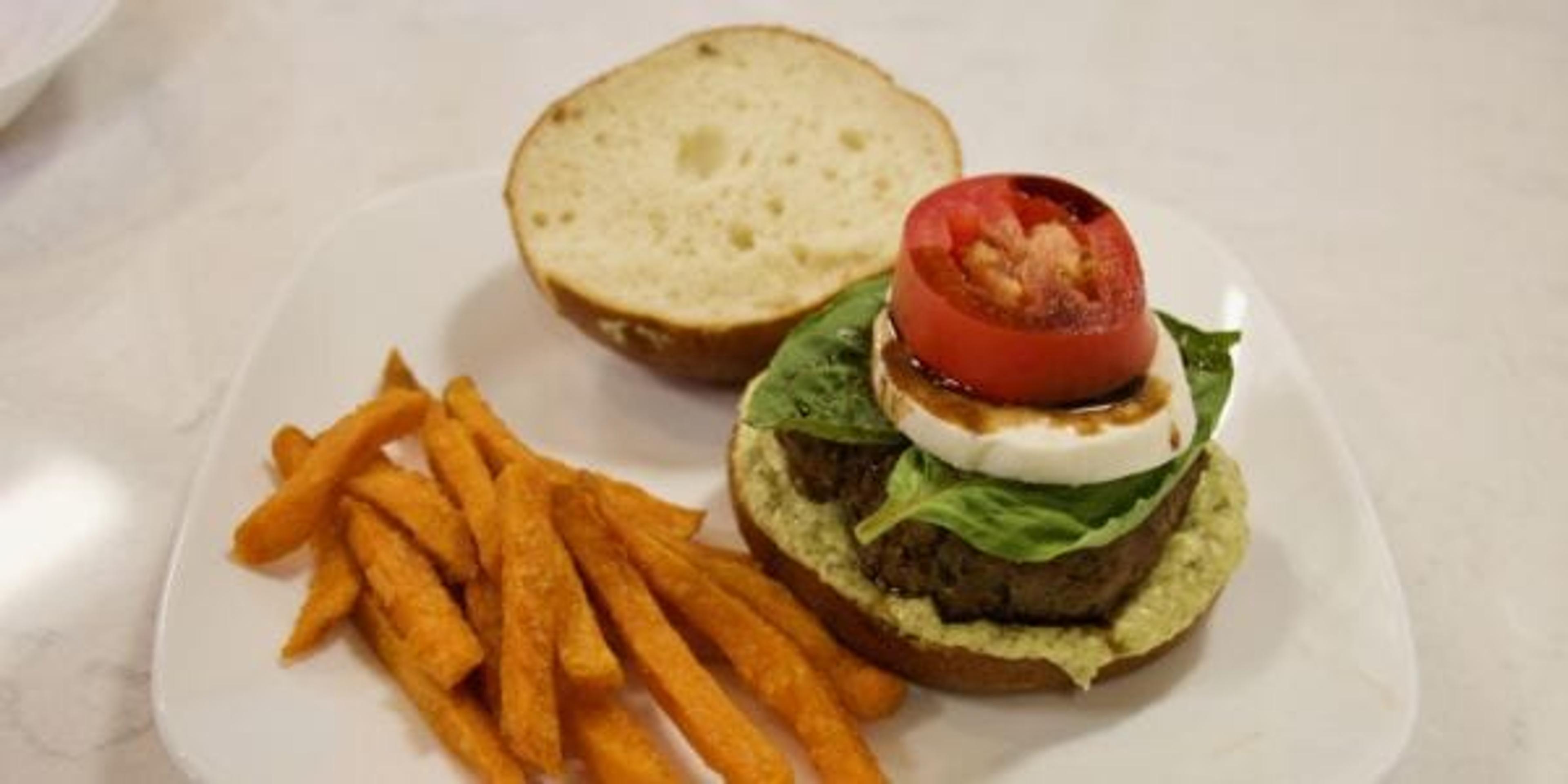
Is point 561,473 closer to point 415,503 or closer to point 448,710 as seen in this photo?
point 415,503

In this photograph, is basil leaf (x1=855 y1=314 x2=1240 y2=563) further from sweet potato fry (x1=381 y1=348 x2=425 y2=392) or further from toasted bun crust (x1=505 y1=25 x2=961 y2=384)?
sweet potato fry (x1=381 y1=348 x2=425 y2=392)

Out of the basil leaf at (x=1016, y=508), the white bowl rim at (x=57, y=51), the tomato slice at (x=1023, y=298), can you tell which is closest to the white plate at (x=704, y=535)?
the basil leaf at (x=1016, y=508)

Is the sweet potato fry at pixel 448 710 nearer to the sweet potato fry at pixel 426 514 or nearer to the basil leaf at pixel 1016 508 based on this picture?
the sweet potato fry at pixel 426 514

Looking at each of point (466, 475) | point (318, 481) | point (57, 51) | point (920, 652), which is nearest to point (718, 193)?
point (466, 475)

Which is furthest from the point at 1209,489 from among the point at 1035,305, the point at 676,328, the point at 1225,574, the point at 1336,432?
the point at 676,328

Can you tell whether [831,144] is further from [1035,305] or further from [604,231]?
[1035,305]

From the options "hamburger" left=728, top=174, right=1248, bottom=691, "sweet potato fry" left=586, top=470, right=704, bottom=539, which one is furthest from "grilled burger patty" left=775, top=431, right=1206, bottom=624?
"sweet potato fry" left=586, top=470, right=704, bottom=539
